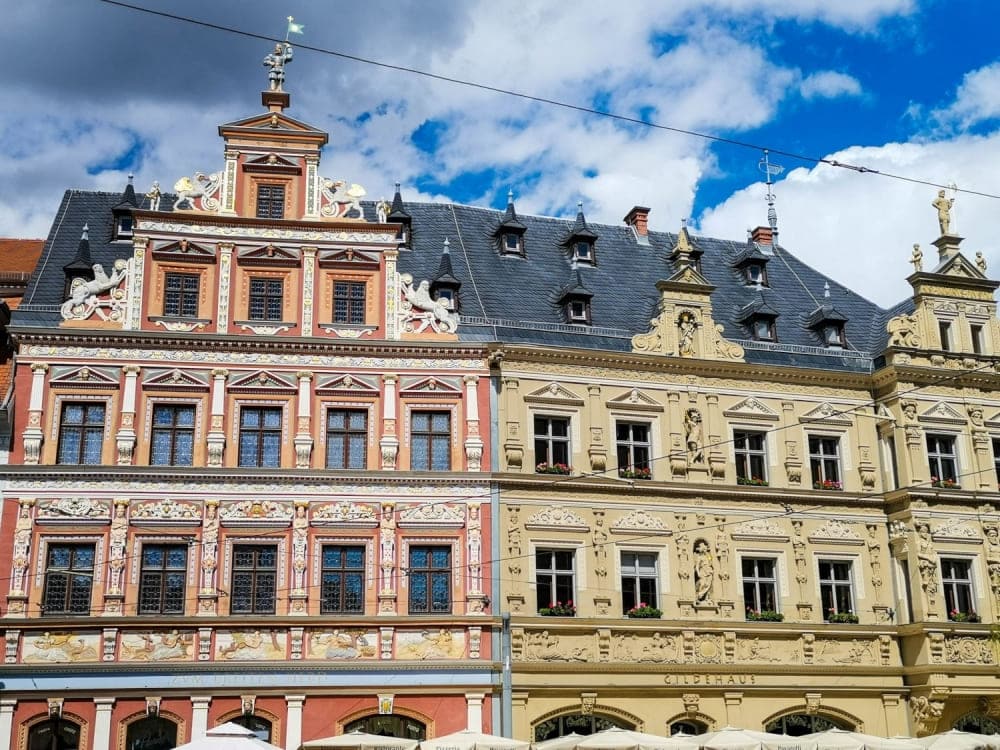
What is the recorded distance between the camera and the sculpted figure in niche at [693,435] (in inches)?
1227

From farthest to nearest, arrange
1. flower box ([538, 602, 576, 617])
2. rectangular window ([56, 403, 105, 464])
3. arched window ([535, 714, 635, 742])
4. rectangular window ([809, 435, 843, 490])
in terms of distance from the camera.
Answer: rectangular window ([809, 435, 843, 490])
flower box ([538, 602, 576, 617])
arched window ([535, 714, 635, 742])
rectangular window ([56, 403, 105, 464])

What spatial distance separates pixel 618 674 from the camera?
1130 inches

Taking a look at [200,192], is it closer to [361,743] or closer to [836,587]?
[361,743]

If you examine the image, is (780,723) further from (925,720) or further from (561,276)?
(561,276)

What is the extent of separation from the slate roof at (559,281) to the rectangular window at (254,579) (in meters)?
6.89

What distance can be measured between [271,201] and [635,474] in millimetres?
11155

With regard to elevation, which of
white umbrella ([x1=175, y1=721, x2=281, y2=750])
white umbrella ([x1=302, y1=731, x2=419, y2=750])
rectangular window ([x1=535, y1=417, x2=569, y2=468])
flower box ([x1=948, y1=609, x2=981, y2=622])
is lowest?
white umbrella ([x1=175, y1=721, x2=281, y2=750])

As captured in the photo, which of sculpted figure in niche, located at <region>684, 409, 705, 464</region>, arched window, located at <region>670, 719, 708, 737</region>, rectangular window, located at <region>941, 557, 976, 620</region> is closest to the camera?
arched window, located at <region>670, 719, 708, 737</region>

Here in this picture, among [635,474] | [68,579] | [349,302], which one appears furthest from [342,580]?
[635,474]

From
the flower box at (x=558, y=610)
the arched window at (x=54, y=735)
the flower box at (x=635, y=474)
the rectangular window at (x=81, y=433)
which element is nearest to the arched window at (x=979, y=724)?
the flower box at (x=635, y=474)

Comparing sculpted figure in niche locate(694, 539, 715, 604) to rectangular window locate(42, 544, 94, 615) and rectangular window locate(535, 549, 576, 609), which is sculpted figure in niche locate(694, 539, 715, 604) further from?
rectangular window locate(42, 544, 94, 615)

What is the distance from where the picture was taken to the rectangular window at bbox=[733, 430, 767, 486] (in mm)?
31766

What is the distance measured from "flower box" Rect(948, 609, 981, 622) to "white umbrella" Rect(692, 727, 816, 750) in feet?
23.0

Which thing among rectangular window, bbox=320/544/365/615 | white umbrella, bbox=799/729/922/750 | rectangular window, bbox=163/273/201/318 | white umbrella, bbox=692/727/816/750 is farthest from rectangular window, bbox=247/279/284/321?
white umbrella, bbox=799/729/922/750
